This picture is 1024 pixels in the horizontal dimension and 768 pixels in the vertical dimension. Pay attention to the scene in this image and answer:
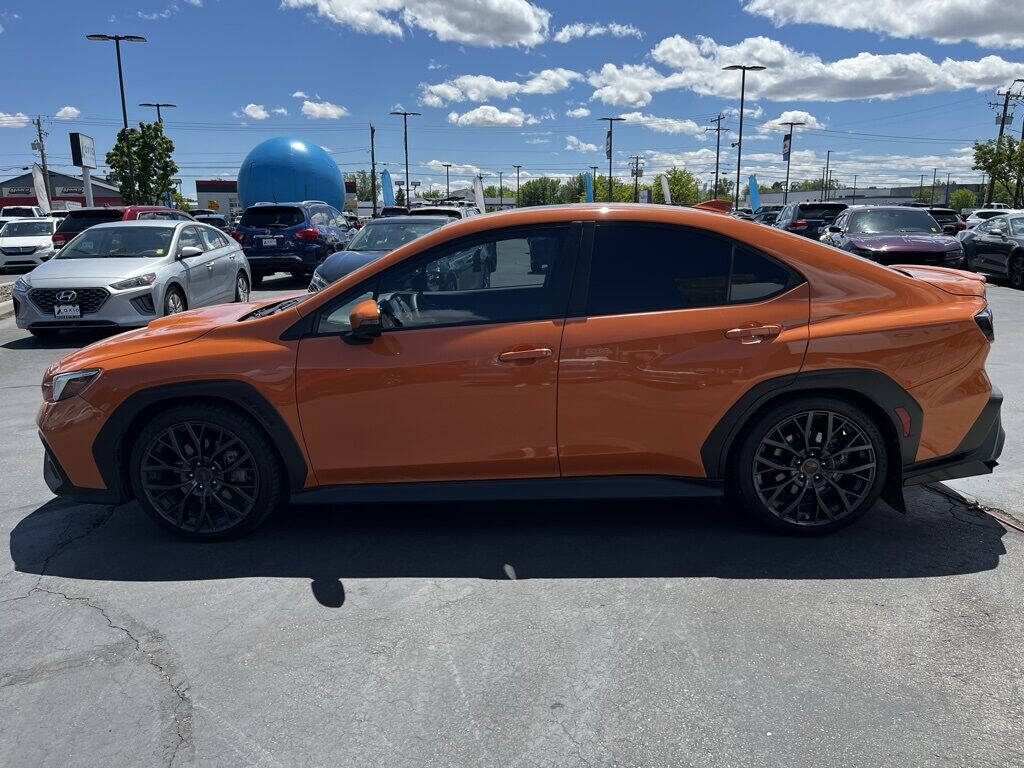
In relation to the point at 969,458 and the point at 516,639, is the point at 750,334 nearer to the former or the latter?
the point at 969,458

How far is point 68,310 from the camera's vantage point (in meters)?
9.23

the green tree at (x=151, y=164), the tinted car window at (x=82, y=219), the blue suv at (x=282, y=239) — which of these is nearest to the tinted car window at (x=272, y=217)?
the blue suv at (x=282, y=239)

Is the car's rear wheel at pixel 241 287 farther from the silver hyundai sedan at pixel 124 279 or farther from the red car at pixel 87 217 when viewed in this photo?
the red car at pixel 87 217

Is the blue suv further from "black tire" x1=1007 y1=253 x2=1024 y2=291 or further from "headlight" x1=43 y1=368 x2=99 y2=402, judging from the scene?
"black tire" x1=1007 y1=253 x2=1024 y2=291

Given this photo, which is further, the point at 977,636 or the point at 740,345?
the point at 740,345

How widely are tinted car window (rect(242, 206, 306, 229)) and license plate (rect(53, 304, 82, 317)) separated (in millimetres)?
7028

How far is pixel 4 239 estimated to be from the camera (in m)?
21.0

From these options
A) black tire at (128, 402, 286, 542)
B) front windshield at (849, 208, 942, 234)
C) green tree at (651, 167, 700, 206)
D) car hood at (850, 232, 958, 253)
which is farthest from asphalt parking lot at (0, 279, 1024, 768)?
green tree at (651, 167, 700, 206)

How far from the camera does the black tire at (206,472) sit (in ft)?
12.3

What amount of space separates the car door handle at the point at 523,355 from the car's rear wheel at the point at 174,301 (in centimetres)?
750

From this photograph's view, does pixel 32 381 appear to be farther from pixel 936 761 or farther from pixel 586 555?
pixel 936 761

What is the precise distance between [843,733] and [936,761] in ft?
0.85

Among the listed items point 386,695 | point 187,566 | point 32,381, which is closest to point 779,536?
point 386,695

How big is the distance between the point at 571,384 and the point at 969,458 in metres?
1.98
